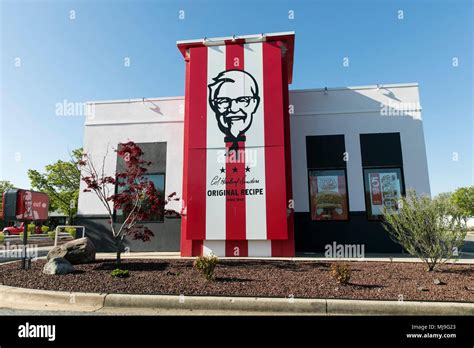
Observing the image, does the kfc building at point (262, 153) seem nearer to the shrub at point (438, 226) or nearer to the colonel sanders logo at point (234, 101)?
the colonel sanders logo at point (234, 101)

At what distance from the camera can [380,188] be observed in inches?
406

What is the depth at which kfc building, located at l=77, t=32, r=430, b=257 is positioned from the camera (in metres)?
8.77

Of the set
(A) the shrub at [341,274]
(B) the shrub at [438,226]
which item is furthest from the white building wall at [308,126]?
(A) the shrub at [341,274]

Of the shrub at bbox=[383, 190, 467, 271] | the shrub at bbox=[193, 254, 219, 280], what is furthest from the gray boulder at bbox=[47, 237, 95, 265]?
the shrub at bbox=[383, 190, 467, 271]

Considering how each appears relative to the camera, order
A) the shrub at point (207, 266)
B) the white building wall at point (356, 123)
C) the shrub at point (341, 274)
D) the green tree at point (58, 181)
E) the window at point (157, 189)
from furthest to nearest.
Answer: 1. the green tree at point (58, 181)
2. the window at point (157, 189)
3. the white building wall at point (356, 123)
4. the shrub at point (207, 266)
5. the shrub at point (341, 274)

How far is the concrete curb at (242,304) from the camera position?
4.04 metres

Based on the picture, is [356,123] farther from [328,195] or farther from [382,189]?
[328,195]

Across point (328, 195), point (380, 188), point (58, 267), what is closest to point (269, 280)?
point (58, 267)

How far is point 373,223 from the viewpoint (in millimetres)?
10117

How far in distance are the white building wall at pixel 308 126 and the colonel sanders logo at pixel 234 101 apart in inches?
101

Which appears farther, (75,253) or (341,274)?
(75,253)

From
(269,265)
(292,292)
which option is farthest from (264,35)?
(292,292)

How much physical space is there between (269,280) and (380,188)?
6812 mm

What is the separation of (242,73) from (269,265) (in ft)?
20.3
